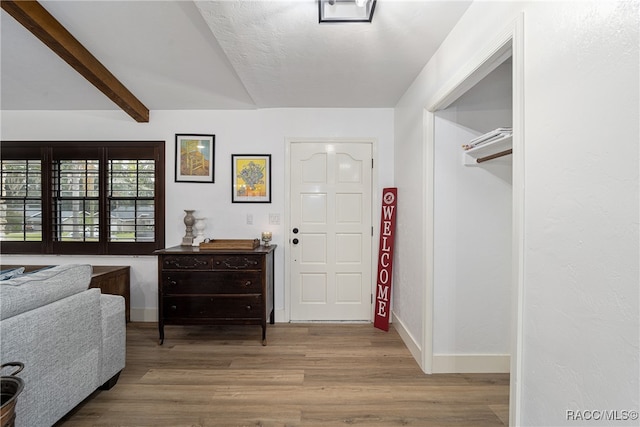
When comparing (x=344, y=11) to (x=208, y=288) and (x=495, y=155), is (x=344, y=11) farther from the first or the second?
(x=208, y=288)

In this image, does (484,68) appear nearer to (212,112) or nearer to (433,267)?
(433,267)

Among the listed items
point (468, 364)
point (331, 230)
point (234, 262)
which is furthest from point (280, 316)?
point (468, 364)

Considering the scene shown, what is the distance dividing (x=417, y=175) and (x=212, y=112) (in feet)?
7.96

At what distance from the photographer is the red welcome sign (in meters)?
3.39

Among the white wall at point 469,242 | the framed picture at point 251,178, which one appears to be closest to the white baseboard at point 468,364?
the white wall at point 469,242

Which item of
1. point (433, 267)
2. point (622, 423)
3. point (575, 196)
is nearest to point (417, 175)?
point (433, 267)

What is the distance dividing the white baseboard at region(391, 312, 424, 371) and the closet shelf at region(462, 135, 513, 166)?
5.19 feet

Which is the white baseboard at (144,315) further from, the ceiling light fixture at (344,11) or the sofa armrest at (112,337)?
the ceiling light fixture at (344,11)

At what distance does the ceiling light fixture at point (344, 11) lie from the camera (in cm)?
188

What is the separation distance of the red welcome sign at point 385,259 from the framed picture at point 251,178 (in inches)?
52.4

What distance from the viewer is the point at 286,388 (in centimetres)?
229

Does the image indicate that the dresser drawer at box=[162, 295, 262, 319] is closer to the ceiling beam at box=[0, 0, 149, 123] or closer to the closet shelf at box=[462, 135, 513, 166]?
the ceiling beam at box=[0, 0, 149, 123]

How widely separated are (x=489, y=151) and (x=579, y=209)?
1.28 metres

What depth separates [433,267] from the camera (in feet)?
8.07
